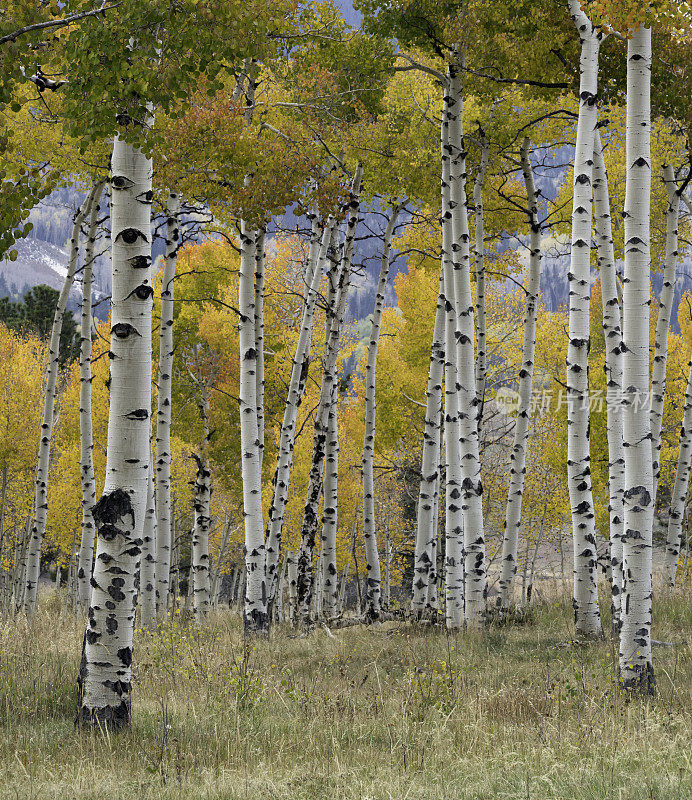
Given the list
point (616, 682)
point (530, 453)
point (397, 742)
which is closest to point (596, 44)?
point (616, 682)

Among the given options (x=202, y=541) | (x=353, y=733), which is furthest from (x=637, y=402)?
(x=202, y=541)

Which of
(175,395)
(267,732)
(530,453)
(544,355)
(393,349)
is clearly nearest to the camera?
(267,732)

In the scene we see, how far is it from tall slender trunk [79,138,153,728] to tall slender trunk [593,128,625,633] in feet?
15.9

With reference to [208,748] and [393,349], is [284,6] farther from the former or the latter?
[393,349]

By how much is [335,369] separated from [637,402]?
5.97 meters

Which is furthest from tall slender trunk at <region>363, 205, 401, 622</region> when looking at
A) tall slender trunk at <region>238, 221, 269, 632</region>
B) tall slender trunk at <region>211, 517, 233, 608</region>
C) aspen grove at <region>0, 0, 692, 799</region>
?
tall slender trunk at <region>211, 517, 233, 608</region>

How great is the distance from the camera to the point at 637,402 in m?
5.27

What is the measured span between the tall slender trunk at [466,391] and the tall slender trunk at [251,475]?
2.75m

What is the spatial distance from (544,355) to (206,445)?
13.4 m

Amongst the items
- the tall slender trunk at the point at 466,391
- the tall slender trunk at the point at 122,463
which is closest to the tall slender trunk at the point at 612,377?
the tall slender trunk at the point at 466,391

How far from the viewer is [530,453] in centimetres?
2634

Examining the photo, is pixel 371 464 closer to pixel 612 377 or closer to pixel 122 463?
pixel 612 377

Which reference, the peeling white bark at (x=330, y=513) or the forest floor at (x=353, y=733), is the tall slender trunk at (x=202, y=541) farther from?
the forest floor at (x=353, y=733)

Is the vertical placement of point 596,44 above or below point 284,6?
below
